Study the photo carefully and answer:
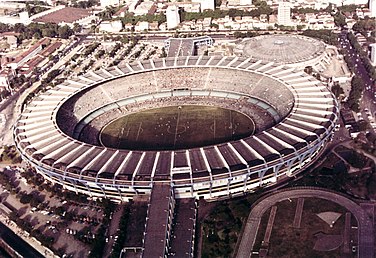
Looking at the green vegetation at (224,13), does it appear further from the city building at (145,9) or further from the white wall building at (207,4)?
the city building at (145,9)

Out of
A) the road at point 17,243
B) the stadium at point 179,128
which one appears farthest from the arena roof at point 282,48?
the road at point 17,243

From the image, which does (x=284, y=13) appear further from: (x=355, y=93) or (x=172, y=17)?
(x=355, y=93)

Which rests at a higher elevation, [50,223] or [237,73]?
[237,73]

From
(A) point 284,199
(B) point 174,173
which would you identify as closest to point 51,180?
(B) point 174,173

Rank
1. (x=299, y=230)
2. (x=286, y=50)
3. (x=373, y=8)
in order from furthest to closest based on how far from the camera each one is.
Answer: (x=373, y=8), (x=286, y=50), (x=299, y=230)

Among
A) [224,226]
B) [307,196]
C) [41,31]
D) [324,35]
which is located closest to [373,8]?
[324,35]

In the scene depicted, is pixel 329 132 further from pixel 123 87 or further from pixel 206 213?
pixel 123 87
